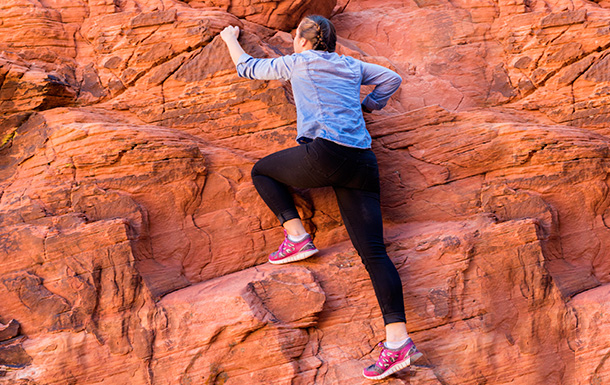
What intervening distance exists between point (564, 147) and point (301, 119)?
264 cm

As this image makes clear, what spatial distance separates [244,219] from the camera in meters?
4.90

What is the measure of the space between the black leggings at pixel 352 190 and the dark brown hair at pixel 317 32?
2.85 ft

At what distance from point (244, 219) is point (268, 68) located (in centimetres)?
146

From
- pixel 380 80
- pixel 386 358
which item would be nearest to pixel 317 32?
pixel 380 80

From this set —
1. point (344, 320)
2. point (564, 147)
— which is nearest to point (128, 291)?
point (344, 320)

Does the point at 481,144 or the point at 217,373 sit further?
the point at 481,144

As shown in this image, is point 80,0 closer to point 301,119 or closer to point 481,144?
point 301,119

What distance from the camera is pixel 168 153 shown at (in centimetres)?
475

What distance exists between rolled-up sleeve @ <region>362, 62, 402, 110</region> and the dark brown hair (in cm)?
43

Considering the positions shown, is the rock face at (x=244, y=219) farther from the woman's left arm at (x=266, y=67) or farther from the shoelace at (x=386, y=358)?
the woman's left arm at (x=266, y=67)

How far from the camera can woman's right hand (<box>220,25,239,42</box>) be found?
4902 millimetres

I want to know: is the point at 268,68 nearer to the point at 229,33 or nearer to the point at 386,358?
the point at 229,33

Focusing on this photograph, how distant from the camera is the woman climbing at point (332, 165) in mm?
3961

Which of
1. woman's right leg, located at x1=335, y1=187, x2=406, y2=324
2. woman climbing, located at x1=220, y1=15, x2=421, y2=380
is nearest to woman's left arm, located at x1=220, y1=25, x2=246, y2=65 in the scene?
woman climbing, located at x1=220, y1=15, x2=421, y2=380
